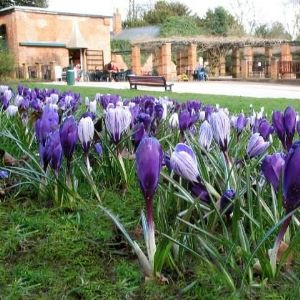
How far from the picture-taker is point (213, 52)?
1660 inches

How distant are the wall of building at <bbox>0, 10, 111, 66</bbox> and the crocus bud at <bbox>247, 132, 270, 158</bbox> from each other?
A: 3753 cm

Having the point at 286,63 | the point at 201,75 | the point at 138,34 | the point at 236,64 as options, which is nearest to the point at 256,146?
the point at 286,63

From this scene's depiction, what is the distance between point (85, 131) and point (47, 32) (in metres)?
39.8

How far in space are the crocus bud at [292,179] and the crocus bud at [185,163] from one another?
303 mm

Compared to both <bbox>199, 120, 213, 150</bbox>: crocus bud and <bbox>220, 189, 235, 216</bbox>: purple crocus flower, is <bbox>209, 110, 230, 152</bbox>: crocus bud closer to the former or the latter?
<bbox>199, 120, 213, 150</bbox>: crocus bud

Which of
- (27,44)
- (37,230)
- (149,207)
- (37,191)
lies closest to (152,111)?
(37,191)

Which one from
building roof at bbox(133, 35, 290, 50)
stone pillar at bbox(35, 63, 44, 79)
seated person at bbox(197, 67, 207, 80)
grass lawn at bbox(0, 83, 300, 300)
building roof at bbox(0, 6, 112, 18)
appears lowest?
grass lawn at bbox(0, 83, 300, 300)

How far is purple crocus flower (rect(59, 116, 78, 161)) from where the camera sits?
64.5 inches

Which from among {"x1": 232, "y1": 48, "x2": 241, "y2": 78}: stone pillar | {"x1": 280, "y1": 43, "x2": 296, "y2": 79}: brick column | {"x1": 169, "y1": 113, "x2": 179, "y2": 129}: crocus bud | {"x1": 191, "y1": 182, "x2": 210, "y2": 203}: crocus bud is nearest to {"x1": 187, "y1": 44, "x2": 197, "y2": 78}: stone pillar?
{"x1": 232, "y1": 48, "x2": 241, "y2": 78}: stone pillar

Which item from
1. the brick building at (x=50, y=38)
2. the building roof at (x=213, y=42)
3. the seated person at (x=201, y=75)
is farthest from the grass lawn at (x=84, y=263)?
the building roof at (x=213, y=42)

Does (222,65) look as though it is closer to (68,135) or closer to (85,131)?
(85,131)

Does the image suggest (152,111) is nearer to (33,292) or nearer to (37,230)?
(37,230)

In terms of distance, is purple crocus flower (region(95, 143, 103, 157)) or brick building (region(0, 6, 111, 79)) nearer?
purple crocus flower (region(95, 143, 103, 157))

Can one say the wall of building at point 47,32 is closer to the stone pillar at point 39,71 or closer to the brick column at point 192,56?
the stone pillar at point 39,71
